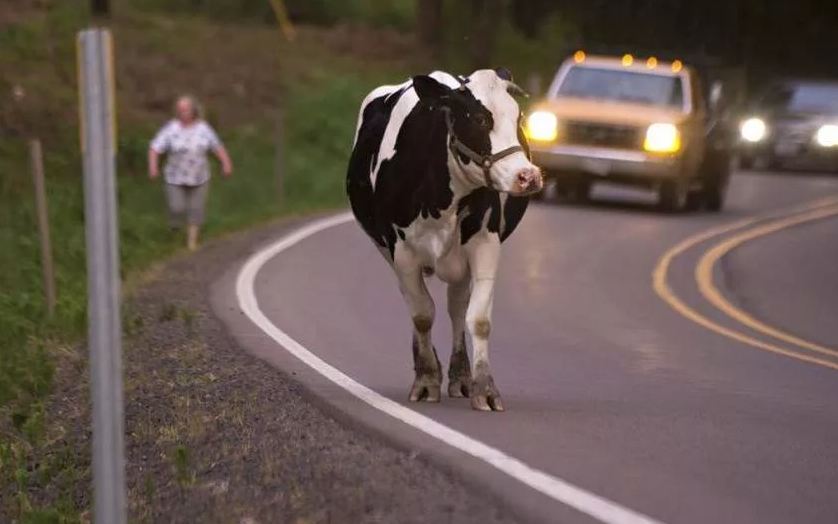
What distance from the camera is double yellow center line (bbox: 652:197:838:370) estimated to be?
15.4 meters

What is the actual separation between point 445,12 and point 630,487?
123ft

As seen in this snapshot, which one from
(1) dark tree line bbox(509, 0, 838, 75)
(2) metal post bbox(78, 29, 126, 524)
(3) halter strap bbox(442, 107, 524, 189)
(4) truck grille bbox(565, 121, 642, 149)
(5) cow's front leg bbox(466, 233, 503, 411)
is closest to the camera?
(2) metal post bbox(78, 29, 126, 524)

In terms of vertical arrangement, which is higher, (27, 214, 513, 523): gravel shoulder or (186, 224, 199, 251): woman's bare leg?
(27, 214, 513, 523): gravel shoulder

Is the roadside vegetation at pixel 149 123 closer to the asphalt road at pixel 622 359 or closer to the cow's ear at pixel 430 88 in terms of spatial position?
the asphalt road at pixel 622 359

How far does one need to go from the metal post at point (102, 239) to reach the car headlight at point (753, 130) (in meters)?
32.1

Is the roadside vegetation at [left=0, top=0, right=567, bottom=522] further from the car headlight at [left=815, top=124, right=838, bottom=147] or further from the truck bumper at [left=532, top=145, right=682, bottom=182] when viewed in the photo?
the car headlight at [left=815, top=124, right=838, bottom=147]

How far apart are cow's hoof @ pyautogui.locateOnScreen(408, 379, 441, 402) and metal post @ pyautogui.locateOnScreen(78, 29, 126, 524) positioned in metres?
4.12

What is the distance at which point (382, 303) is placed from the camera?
17.0 metres

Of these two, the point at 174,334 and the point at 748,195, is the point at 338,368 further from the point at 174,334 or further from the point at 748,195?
the point at 748,195

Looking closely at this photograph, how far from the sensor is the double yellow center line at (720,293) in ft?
50.4

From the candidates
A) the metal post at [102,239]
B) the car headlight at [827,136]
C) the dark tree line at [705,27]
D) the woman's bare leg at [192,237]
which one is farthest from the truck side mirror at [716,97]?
the metal post at [102,239]

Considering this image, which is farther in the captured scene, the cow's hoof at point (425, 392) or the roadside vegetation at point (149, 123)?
the roadside vegetation at point (149, 123)

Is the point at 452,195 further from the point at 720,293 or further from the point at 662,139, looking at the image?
the point at 662,139

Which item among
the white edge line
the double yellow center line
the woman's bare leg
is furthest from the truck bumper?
the white edge line
